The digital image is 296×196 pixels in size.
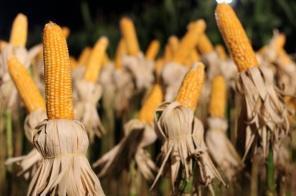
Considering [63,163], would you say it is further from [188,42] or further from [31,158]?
[188,42]

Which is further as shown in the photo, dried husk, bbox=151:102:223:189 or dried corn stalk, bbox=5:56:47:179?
dried corn stalk, bbox=5:56:47:179

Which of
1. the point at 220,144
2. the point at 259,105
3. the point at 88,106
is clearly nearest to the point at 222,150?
the point at 220,144

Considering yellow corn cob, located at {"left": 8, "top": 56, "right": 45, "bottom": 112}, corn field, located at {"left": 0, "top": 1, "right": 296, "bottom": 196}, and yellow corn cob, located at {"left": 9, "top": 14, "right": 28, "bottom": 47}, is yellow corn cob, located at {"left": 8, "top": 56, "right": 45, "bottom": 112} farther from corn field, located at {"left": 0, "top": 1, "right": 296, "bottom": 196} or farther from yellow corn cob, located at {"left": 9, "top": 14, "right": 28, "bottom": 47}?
yellow corn cob, located at {"left": 9, "top": 14, "right": 28, "bottom": 47}

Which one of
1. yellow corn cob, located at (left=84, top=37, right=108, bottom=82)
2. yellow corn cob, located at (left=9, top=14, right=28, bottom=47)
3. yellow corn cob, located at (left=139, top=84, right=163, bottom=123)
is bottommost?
yellow corn cob, located at (left=139, top=84, right=163, bottom=123)

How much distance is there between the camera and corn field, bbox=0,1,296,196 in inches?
51.4

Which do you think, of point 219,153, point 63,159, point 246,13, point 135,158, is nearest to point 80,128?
point 63,159

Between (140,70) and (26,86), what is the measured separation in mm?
1274

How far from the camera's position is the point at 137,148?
1.90 meters

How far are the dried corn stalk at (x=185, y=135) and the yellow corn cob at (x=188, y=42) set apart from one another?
28.6 inches

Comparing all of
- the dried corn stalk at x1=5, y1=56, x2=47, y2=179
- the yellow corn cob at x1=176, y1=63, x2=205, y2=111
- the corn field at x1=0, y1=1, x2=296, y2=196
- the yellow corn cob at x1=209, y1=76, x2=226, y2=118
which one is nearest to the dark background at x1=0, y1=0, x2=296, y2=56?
the corn field at x1=0, y1=1, x2=296, y2=196

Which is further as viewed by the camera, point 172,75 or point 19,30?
point 172,75

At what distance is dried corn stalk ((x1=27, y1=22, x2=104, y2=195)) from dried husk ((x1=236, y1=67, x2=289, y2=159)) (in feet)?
1.56

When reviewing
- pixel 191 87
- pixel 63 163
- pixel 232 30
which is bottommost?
pixel 63 163

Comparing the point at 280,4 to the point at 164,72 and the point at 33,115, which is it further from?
the point at 33,115
